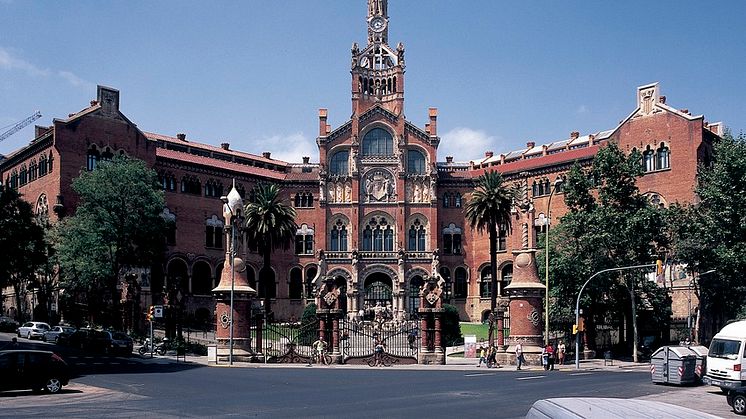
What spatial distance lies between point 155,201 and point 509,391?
38899 millimetres

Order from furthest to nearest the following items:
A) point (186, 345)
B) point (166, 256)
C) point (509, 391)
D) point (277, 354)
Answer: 1. point (166, 256)
2. point (186, 345)
3. point (277, 354)
4. point (509, 391)

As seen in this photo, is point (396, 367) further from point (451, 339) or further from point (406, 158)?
point (406, 158)

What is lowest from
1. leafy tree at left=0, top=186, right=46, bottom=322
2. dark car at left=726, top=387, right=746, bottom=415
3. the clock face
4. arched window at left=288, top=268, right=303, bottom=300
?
dark car at left=726, top=387, right=746, bottom=415

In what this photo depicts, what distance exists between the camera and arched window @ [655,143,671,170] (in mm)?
63938

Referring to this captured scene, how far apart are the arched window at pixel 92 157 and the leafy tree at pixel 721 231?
44.2 m

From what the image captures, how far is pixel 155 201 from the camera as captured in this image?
196ft

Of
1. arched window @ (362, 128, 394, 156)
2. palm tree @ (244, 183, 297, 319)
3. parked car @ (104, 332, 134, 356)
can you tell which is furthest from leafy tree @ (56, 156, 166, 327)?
arched window @ (362, 128, 394, 156)

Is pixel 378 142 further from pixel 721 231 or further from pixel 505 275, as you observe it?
pixel 721 231

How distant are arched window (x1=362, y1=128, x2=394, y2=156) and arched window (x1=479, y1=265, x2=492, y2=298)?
15.1m

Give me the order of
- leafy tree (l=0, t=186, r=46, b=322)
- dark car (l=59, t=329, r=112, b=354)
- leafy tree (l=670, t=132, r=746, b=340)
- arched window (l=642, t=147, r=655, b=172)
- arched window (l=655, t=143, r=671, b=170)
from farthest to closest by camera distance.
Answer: arched window (l=642, t=147, r=655, b=172), arched window (l=655, t=143, r=671, b=170), leafy tree (l=670, t=132, r=746, b=340), dark car (l=59, t=329, r=112, b=354), leafy tree (l=0, t=186, r=46, b=322)

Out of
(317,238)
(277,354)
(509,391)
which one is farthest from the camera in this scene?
(317,238)

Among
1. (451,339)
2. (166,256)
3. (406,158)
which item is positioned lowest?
(451,339)

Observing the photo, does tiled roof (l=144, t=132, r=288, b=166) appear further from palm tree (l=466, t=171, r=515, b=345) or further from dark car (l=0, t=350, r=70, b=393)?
dark car (l=0, t=350, r=70, b=393)

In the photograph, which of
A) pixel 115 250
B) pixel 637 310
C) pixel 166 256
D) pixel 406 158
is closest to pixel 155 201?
pixel 115 250
